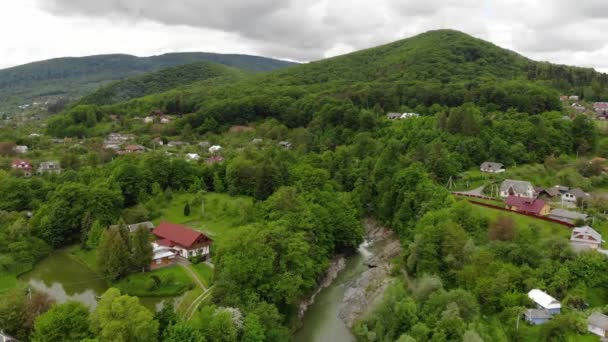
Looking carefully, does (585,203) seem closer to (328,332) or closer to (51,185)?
(328,332)

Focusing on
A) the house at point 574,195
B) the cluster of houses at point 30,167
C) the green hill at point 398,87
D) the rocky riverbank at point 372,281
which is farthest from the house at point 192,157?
the house at point 574,195

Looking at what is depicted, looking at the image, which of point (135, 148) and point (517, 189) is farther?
point (135, 148)

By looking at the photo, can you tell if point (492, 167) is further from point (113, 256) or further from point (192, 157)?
point (192, 157)

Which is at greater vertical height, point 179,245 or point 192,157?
point 192,157

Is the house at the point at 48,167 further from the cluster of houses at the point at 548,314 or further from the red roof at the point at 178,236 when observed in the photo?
the cluster of houses at the point at 548,314

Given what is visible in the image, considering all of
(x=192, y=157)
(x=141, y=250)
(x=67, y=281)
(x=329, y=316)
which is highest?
(x=192, y=157)

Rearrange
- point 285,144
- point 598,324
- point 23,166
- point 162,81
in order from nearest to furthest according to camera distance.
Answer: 1. point 598,324
2. point 23,166
3. point 285,144
4. point 162,81

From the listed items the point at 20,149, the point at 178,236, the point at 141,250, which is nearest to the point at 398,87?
the point at 178,236

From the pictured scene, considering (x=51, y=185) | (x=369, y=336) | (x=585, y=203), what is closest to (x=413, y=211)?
(x=585, y=203)
